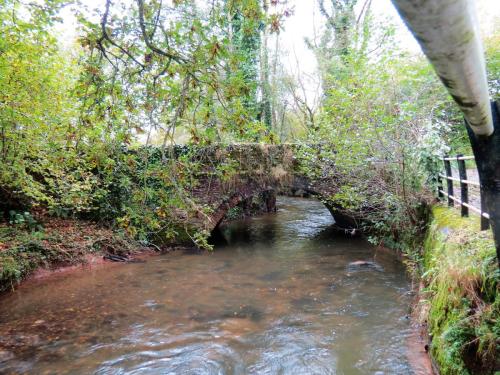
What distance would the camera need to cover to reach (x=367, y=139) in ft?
25.0

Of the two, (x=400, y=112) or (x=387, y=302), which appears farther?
(x=400, y=112)

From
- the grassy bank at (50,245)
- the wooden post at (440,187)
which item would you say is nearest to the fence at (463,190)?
the wooden post at (440,187)

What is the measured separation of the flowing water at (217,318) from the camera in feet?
14.1

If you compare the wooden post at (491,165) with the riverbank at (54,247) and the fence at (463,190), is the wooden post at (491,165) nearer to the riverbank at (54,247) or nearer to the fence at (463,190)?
the fence at (463,190)

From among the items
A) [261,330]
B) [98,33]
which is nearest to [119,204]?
[261,330]

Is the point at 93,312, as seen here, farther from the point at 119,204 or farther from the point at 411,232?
the point at 411,232

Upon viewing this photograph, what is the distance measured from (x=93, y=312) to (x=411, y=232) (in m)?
6.48

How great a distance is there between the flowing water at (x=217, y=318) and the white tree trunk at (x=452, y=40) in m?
3.79

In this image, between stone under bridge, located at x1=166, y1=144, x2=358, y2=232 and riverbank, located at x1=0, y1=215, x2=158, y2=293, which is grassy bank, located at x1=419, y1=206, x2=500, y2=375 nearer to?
stone under bridge, located at x1=166, y1=144, x2=358, y2=232

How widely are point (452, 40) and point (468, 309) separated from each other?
2.91m

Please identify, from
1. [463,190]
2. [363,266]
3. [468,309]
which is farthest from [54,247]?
[463,190]

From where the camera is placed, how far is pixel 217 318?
220 inches

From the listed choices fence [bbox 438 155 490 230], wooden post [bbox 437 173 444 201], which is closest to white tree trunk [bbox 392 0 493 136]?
fence [bbox 438 155 490 230]

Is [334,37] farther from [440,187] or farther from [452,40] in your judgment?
[452,40]
